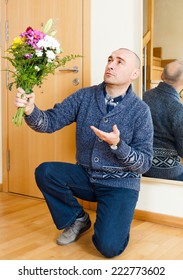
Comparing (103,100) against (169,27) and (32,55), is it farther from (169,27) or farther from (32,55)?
(169,27)

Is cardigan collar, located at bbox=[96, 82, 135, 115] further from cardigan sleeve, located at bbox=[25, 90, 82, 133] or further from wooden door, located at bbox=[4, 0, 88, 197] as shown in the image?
wooden door, located at bbox=[4, 0, 88, 197]

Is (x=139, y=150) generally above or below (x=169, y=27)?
below

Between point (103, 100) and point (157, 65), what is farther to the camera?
point (157, 65)

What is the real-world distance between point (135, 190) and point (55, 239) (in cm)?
58

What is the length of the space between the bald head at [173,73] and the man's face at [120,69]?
370mm

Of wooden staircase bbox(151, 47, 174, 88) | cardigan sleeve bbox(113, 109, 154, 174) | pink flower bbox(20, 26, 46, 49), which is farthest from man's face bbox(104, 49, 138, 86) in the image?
pink flower bbox(20, 26, 46, 49)

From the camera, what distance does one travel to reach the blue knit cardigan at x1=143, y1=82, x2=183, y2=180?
8.31 ft

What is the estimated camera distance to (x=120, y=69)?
7.20 ft

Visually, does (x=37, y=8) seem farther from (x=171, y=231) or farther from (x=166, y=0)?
(x=171, y=231)

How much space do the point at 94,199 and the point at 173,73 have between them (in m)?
0.99

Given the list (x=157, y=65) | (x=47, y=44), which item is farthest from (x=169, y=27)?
(x=47, y=44)

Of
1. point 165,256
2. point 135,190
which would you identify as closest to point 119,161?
point 135,190

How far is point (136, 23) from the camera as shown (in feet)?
8.64

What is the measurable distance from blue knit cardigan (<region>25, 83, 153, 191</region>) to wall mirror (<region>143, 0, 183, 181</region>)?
419mm
